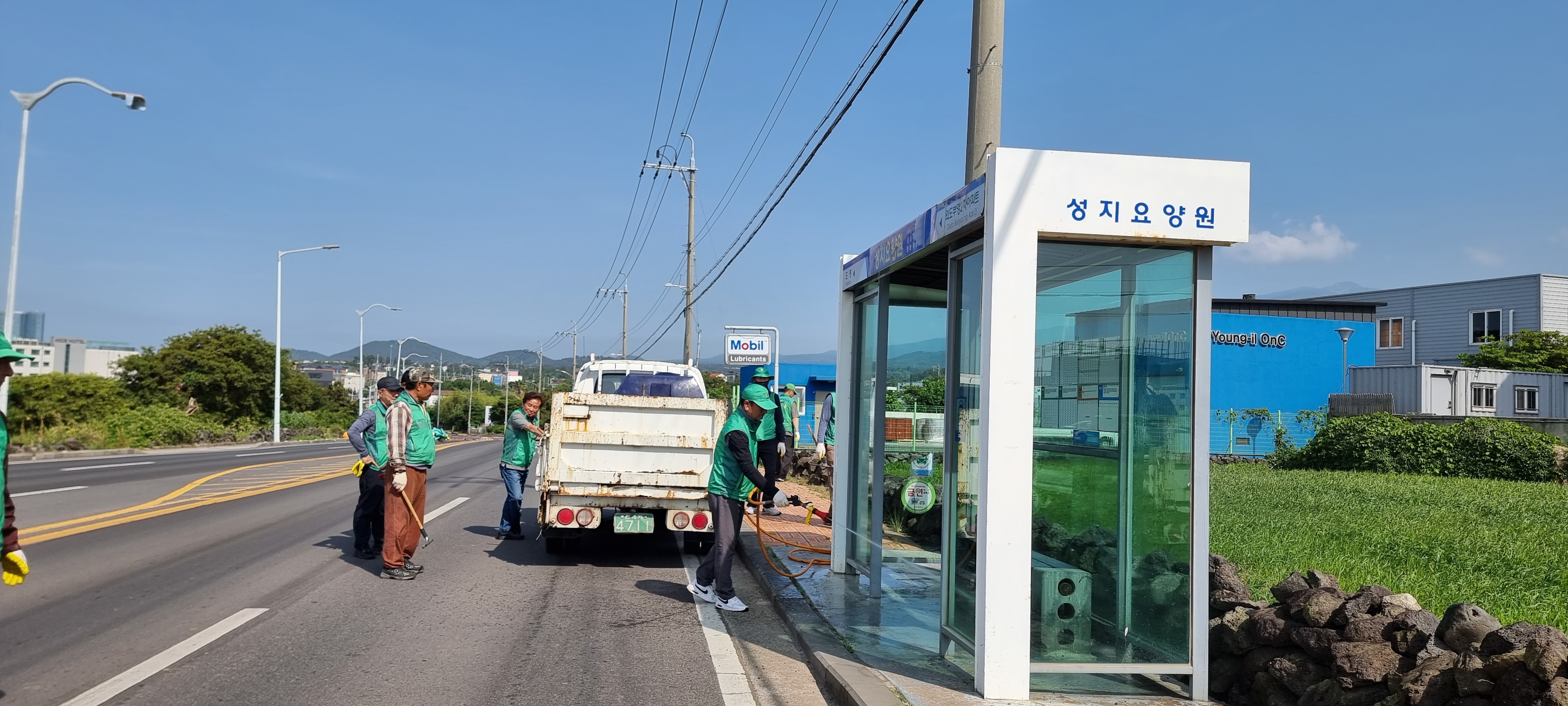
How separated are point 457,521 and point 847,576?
22.2 feet

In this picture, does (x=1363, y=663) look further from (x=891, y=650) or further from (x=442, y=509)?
(x=442, y=509)

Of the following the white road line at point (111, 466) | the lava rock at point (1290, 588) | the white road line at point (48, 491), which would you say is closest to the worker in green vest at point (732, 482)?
the lava rock at point (1290, 588)

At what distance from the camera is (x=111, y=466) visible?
23.1 m

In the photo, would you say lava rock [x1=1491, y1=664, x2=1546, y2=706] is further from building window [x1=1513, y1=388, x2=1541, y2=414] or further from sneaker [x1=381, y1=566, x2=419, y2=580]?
building window [x1=1513, y1=388, x2=1541, y2=414]

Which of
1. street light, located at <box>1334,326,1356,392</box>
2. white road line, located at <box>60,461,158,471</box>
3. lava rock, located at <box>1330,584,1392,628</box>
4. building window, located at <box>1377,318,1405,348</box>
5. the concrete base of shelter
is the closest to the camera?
lava rock, located at <box>1330,584,1392,628</box>

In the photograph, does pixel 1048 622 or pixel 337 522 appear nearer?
pixel 1048 622

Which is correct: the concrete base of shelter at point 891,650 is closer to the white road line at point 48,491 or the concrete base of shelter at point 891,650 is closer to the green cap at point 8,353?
the green cap at point 8,353

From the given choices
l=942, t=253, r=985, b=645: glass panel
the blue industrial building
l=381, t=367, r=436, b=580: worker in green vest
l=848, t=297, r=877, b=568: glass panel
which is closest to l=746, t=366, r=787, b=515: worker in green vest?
l=848, t=297, r=877, b=568: glass panel

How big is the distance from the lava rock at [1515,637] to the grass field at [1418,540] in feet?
7.30

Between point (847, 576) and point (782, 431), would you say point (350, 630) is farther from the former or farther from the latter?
point (782, 431)

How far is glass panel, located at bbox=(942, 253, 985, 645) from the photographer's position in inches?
236

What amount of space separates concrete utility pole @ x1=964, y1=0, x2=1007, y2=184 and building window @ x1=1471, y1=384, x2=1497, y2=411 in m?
33.4

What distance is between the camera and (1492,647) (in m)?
4.15

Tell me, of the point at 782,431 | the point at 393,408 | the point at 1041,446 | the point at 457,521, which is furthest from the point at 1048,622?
the point at 457,521
